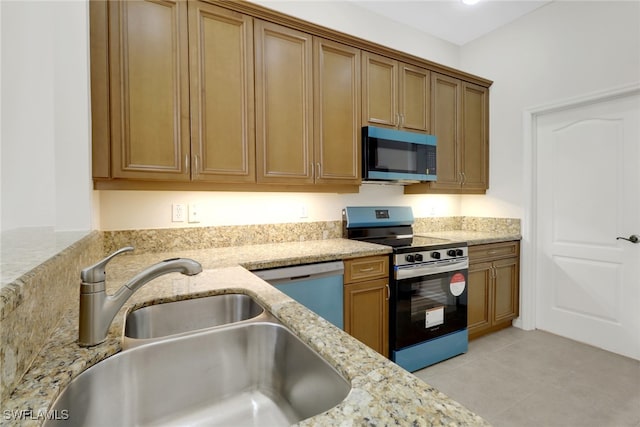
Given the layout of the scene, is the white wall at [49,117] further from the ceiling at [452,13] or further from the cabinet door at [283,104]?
the ceiling at [452,13]

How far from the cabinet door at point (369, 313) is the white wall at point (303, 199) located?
0.80 metres

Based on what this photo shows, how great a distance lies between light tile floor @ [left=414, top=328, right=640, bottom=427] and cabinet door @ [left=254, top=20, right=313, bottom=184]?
→ 1.79 metres

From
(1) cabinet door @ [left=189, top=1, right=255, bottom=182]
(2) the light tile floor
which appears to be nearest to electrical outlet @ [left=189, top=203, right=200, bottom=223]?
(1) cabinet door @ [left=189, top=1, right=255, bottom=182]

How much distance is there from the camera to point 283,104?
2.21 m

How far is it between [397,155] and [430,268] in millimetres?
953

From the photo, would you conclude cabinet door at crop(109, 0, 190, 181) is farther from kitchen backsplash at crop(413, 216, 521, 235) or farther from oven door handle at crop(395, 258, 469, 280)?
kitchen backsplash at crop(413, 216, 521, 235)

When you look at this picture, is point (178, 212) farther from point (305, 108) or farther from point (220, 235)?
point (305, 108)

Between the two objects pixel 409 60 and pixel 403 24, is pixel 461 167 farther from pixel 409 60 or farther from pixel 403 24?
pixel 403 24

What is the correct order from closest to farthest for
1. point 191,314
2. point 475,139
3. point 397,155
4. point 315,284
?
point 191,314 → point 315,284 → point 397,155 → point 475,139

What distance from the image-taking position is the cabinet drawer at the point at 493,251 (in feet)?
8.95

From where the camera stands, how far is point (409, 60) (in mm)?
2748

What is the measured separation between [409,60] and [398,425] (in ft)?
9.55

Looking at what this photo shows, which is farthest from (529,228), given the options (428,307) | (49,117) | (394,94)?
(49,117)

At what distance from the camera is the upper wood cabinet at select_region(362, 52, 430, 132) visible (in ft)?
8.38
